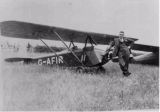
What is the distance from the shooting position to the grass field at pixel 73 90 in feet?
10.8

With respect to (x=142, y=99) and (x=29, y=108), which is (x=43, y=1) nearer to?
(x=29, y=108)

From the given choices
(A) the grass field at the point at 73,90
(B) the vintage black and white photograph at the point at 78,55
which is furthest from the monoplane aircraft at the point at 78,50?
(A) the grass field at the point at 73,90

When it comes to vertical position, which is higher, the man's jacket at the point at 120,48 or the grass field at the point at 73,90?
the man's jacket at the point at 120,48

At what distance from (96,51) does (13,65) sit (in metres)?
1.81

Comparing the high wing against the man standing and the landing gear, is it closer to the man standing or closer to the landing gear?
the man standing

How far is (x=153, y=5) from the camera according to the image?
443 centimetres

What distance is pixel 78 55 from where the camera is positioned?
495cm

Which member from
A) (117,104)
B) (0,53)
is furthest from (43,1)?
(117,104)

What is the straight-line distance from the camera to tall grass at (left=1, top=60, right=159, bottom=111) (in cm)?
329

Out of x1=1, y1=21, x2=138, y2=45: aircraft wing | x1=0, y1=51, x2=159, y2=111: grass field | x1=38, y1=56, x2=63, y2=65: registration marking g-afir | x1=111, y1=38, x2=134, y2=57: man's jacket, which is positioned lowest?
x1=0, y1=51, x2=159, y2=111: grass field

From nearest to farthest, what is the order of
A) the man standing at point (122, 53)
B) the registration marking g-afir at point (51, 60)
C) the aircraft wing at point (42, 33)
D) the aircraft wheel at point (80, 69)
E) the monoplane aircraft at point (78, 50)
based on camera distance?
the aircraft wing at point (42, 33), the man standing at point (122, 53), the monoplane aircraft at point (78, 50), the aircraft wheel at point (80, 69), the registration marking g-afir at point (51, 60)

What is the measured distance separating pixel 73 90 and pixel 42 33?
49.3 inches

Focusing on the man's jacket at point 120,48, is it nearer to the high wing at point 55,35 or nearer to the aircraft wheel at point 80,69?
the high wing at point 55,35

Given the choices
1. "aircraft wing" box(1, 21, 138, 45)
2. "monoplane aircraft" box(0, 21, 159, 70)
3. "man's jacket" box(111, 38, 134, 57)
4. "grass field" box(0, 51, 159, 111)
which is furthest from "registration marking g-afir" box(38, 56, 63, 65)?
"man's jacket" box(111, 38, 134, 57)
